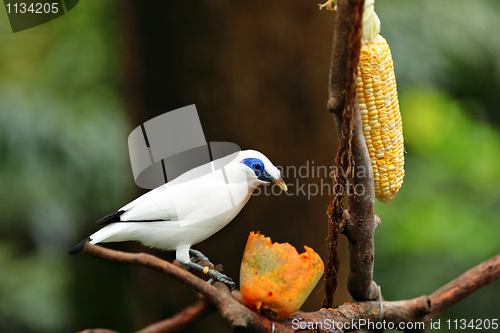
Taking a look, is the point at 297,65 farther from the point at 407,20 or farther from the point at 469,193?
the point at 469,193

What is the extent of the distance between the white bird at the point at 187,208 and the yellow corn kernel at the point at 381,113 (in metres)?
0.21

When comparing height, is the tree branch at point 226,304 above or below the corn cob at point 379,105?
below

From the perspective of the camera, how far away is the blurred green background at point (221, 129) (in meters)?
1.04

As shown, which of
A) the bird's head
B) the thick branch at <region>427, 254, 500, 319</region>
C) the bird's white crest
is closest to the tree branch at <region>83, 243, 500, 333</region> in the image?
the thick branch at <region>427, 254, 500, 319</region>

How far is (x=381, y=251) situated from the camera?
2.36 meters

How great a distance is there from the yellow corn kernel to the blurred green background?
28cm

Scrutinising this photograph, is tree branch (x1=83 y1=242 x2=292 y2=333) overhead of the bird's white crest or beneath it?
beneath

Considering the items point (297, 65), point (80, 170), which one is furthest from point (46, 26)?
point (297, 65)

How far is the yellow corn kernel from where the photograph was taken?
0.71 meters

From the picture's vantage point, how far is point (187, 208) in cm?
73

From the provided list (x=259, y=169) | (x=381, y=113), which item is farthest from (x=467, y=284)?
(x=259, y=169)

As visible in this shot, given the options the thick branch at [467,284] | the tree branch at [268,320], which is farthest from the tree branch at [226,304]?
the thick branch at [467,284]

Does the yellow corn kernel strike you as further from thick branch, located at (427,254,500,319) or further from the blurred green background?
thick branch, located at (427,254,500,319)

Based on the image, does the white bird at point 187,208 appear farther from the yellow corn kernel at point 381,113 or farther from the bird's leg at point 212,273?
the yellow corn kernel at point 381,113
